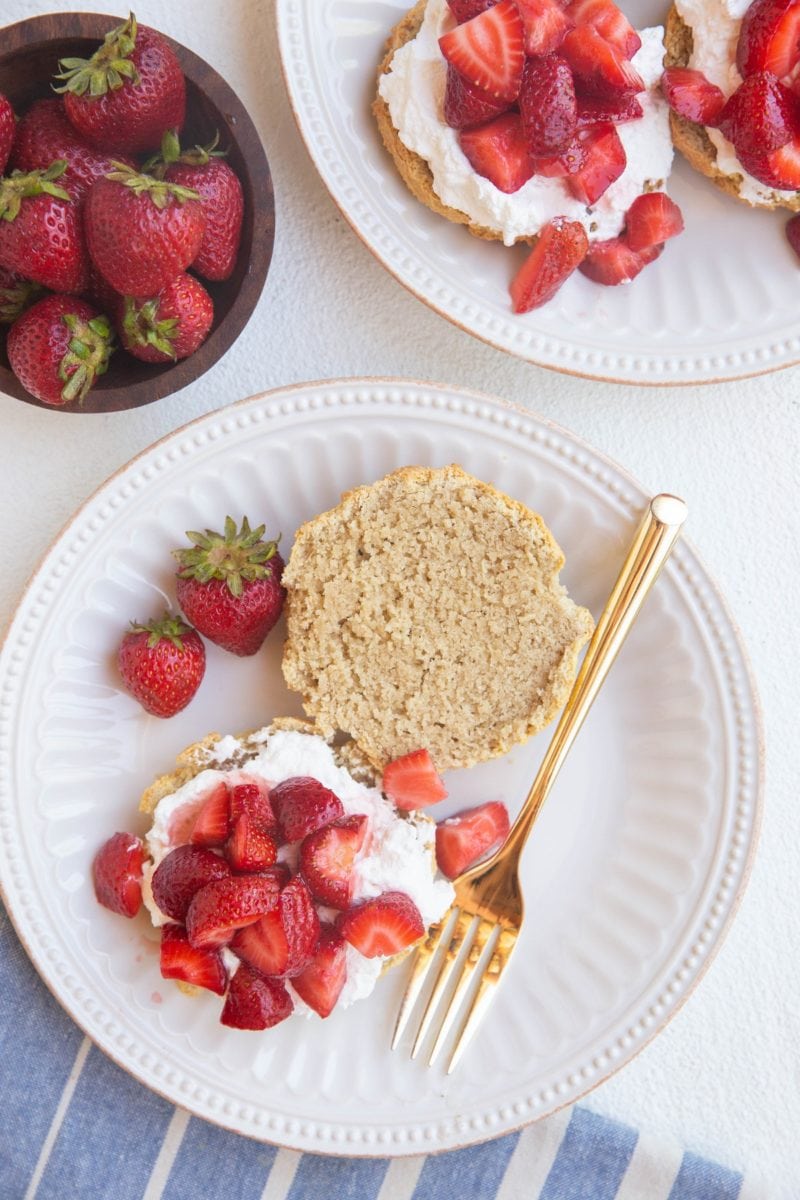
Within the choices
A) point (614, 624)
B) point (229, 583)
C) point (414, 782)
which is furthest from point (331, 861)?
point (614, 624)

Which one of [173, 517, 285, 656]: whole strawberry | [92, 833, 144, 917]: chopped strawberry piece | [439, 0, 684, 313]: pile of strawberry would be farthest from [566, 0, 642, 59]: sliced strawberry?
[92, 833, 144, 917]: chopped strawberry piece

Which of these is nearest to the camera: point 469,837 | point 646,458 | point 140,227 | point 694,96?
point 140,227

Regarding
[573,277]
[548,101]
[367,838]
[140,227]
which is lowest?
[367,838]

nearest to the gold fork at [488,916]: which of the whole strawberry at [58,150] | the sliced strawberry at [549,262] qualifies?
the sliced strawberry at [549,262]

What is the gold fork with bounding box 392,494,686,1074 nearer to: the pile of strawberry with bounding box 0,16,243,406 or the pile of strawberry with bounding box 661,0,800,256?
the pile of strawberry with bounding box 661,0,800,256

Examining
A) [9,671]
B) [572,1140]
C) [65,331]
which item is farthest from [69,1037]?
[65,331]

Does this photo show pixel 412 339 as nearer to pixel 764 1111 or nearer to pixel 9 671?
pixel 9 671

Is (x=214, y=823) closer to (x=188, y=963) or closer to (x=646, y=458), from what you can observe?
(x=188, y=963)

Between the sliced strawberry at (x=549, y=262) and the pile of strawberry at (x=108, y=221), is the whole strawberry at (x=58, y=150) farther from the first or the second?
the sliced strawberry at (x=549, y=262)
